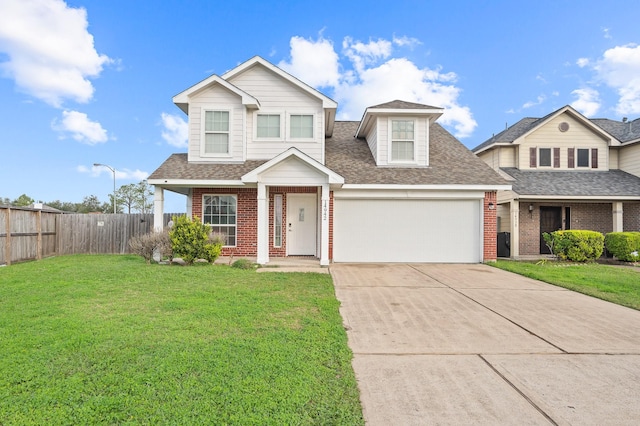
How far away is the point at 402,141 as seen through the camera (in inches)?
476

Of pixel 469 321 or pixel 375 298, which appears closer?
pixel 469 321

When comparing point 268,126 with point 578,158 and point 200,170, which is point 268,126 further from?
point 578,158

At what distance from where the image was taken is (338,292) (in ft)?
22.7

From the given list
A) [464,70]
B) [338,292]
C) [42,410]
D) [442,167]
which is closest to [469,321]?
[338,292]

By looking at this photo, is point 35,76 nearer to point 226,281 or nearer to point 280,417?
point 226,281

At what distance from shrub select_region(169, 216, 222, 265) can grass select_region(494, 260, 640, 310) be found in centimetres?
898

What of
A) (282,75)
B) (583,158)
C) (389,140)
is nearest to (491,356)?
(389,140)

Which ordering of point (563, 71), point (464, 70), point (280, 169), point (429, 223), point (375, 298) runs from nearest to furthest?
point (375, 298), point (280, 169), point (429, 223), point (563, 71), point (464, 70)

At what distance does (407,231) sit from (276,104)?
6.33 m

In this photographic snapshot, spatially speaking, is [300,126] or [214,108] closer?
[214,108]

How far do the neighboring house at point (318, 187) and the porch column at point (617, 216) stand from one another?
7.00 metres

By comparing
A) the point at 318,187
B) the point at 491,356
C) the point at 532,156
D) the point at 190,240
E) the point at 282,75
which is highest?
the point at 282,75

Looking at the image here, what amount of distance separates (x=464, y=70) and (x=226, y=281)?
13.4 metres

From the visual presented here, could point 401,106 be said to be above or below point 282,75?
below
